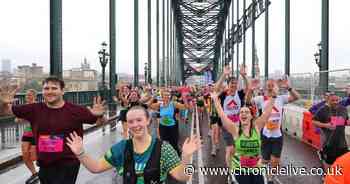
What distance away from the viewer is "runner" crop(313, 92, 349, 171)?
575 cm

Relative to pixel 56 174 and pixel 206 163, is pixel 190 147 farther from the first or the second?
pixel 206 163

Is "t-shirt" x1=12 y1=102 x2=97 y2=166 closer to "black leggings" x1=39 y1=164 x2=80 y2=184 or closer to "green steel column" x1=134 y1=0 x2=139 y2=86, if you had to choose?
"black leggings" x1=39 y1=164 x2=80 y2=184

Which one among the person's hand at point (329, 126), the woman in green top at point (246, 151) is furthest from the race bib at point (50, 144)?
the person's hand at point (329, 126)

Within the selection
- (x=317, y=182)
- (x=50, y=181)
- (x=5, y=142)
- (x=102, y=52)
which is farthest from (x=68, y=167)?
(x=102, y=52)

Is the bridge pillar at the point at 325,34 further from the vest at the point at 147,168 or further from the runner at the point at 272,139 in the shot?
the vest at the point at 147,168

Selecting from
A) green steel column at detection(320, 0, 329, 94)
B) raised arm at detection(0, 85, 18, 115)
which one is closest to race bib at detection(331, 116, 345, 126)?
raised arm at detection(0, 85, 18, 115)

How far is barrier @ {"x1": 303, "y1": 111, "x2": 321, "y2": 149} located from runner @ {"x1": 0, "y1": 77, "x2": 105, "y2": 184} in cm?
749

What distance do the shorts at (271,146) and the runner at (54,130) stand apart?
9.70 ft

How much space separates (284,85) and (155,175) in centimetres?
438

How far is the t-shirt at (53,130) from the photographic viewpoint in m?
4.12

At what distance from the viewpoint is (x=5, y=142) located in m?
11.4

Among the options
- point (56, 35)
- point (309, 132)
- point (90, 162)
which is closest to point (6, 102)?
point (90, 162)

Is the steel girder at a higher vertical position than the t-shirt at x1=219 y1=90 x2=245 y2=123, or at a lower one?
higher

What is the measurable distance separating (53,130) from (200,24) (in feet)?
274
